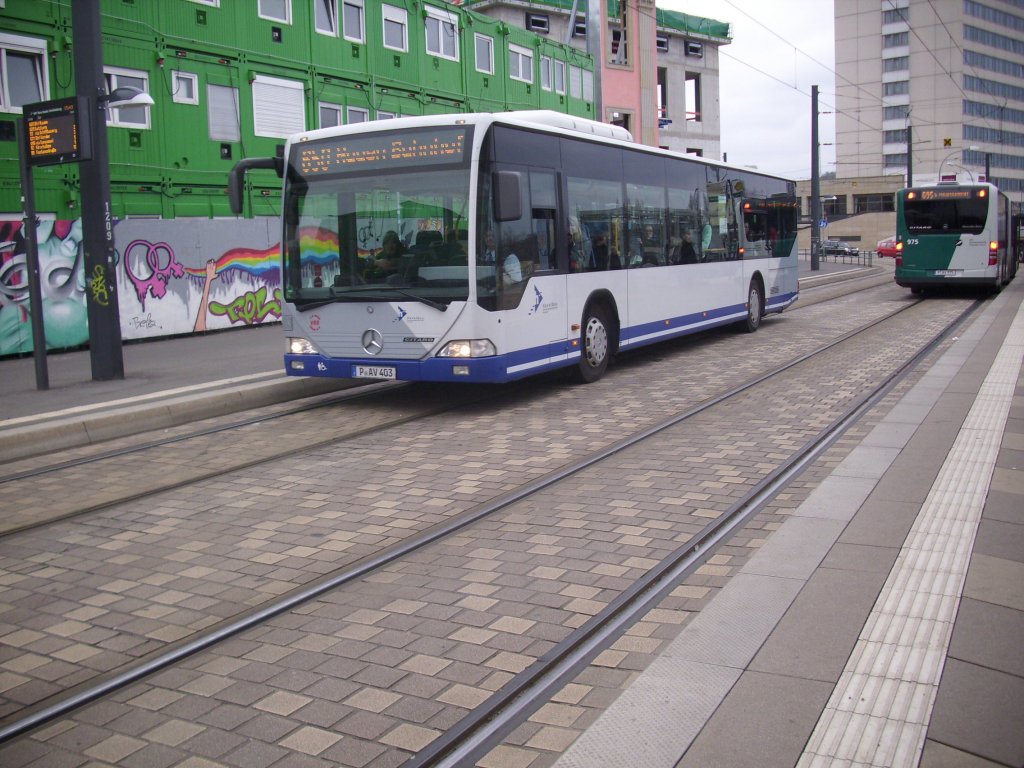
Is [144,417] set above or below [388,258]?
below

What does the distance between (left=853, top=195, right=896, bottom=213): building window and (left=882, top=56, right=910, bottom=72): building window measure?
2125cm

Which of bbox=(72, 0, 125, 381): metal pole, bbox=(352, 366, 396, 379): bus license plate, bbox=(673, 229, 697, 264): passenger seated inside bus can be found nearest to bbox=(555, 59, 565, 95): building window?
bbox=(673, 229, 697, 264): passenger seated inside bus

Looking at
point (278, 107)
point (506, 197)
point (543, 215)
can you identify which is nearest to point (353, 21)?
point (278, 107)

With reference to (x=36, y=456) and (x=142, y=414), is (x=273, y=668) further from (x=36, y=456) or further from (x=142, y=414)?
(x=142, y=414)

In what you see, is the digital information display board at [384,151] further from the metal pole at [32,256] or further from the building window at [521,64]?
the building window at [521,64]

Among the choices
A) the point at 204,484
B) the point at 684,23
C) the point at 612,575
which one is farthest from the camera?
the point at 684,23

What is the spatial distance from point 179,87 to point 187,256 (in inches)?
182

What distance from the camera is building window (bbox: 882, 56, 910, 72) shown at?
373 feet

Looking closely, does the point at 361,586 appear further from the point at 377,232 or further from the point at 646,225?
the point at 646,225

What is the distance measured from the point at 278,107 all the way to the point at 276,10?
2.28 m

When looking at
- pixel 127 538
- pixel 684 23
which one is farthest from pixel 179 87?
pixel 684 23

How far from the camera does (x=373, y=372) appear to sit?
10.6 meters

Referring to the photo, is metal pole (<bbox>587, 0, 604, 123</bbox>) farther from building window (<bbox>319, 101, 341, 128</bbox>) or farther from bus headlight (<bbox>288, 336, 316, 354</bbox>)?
bus headlight (<bbox>288, 336, 316, 354</bbox>)

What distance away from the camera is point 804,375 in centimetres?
1269
